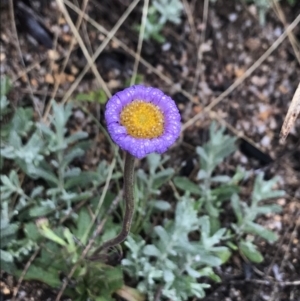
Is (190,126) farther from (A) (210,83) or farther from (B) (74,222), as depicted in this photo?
(B) (74,222)

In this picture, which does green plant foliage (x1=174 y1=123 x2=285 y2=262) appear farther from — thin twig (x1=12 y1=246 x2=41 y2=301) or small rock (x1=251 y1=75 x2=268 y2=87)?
thin twig (x1=12 y1=246 x2=41 y2=301)

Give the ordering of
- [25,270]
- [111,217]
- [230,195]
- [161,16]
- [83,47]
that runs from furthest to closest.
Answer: [161,16], [83,47], [230,195], [111,217], [25,270]

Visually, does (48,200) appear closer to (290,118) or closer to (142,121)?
(142,121)

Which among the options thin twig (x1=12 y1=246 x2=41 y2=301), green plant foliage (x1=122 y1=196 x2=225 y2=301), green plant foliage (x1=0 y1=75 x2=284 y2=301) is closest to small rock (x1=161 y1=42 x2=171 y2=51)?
green plant foliage (x1=0 y1=75 x2=284 y2=301)

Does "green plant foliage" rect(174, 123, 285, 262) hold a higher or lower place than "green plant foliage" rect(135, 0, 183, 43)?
lower

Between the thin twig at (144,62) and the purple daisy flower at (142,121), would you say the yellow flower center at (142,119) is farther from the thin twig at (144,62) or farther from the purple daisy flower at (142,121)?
the thin twig at (144,62)

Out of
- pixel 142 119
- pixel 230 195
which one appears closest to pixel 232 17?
pixel 230 195

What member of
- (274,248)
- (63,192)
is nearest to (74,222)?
(63,192)
